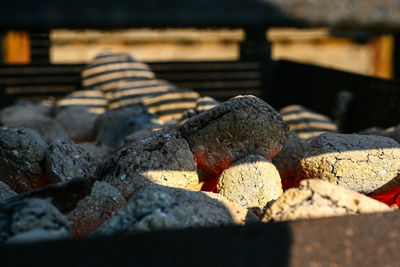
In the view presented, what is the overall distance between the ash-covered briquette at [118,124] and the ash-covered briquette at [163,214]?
6.16ft

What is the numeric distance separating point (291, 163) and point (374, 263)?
4.25 feet

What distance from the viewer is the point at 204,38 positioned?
27.4 ft

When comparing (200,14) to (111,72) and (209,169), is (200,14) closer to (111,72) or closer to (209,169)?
(111,72)

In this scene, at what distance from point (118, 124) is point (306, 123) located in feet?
4.70

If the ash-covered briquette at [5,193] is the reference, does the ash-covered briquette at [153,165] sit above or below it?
above

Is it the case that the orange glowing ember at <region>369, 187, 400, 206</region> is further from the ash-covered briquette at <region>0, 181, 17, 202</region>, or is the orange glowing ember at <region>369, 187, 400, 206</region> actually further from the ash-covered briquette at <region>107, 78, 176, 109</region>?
the ash-covered briquette at <region>107, 78, 176, 109</region>

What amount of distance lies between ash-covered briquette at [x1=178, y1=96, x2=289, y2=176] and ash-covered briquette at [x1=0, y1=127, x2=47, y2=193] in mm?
691

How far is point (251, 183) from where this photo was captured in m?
2.12

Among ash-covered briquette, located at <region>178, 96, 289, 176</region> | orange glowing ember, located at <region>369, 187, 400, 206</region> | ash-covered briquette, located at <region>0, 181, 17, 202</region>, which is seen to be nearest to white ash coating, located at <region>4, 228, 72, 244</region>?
ash-covered briquette, located at <region>0, 181, 17, 202</region>

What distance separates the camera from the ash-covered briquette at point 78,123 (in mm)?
3969

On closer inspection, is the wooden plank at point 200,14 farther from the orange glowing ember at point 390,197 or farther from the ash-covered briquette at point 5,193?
the orange glowing ember at point 390,197

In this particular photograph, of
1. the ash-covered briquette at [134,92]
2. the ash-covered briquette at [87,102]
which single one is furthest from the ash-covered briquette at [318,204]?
the ash-covered briquette at [87,102]

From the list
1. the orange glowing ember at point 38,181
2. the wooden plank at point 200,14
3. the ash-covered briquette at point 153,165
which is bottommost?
the orange glowing ember at point 38,181

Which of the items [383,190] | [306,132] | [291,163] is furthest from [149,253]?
[306,132]
